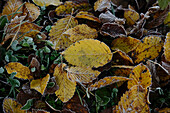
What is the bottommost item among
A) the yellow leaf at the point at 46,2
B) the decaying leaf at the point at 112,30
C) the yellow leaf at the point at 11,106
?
the yellow leaf at the point at 11,106

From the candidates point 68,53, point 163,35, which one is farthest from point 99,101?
point 163,35

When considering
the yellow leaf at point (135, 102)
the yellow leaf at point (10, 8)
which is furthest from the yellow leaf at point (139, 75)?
the yellow leaf at point (10, 8)

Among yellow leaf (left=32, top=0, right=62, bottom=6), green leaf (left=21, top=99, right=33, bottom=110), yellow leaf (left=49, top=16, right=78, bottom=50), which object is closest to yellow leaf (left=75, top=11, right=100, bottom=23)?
yellow leaf (left=49, top=16, right=78, bottom=50)

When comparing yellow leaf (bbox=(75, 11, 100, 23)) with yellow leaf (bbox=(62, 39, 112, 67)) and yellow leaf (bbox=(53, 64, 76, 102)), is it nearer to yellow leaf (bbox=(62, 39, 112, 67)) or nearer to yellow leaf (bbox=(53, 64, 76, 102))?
yellow leaf (bbox=(62, 39, 112, 67))

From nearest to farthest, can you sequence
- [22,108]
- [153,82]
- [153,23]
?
[22,108] < [153,82] < [153,23]

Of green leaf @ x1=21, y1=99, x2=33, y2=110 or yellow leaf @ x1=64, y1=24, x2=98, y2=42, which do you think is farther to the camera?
yellow leaf @ x1=64, y1=24, x2=98, y2=42

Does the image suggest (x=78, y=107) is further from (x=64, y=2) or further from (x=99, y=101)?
(x=64, y=2)

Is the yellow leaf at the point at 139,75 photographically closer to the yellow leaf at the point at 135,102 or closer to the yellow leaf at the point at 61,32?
the yellow leaf at the point at 135,102
